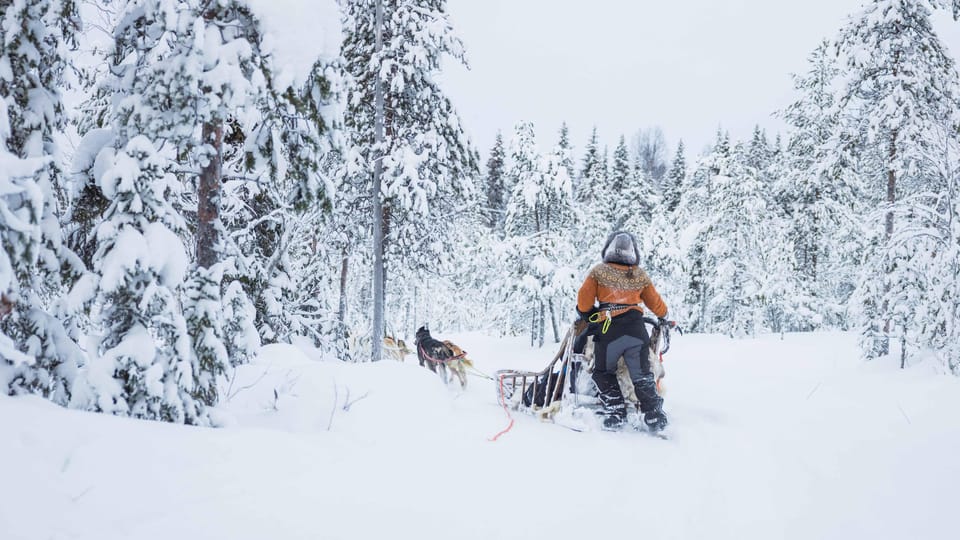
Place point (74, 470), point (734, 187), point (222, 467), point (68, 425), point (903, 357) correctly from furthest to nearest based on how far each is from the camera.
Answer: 1. point (734, 187)
2. point (903, 357)
3. point (222, 467)
4. point (68, 425)
5. point (74, 470)

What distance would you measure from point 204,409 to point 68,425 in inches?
39.7

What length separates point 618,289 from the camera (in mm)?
5340

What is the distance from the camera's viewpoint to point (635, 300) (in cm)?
537

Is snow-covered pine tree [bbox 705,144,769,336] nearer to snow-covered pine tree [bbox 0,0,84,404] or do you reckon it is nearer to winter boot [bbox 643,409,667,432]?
winter boot [bbox 643,409,667,432]

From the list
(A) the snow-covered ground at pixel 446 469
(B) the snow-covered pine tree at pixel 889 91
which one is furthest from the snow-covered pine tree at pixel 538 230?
(A) the snow-covered ground at pixel 446 469

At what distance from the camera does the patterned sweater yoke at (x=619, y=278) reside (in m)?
5.36

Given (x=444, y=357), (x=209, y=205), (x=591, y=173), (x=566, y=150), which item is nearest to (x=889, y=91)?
(x=566, y=150)

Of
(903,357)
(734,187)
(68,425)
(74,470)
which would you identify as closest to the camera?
(74,470)

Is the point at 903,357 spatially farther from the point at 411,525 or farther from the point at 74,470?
the point at 74,470

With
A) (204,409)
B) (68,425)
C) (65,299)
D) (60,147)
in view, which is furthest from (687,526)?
(60,147)

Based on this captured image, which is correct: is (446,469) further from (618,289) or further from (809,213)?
(809,213)

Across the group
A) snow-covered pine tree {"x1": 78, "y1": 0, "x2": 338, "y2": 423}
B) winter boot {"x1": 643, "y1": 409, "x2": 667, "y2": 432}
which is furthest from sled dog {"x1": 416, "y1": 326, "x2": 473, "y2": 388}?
snow-covered pine tree {"x1": 78, "y1": 0, "x2": 338, "y2": 423}

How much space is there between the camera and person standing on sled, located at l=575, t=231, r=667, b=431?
508cm

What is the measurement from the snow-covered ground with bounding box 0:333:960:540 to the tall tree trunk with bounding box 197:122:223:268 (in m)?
1.37
